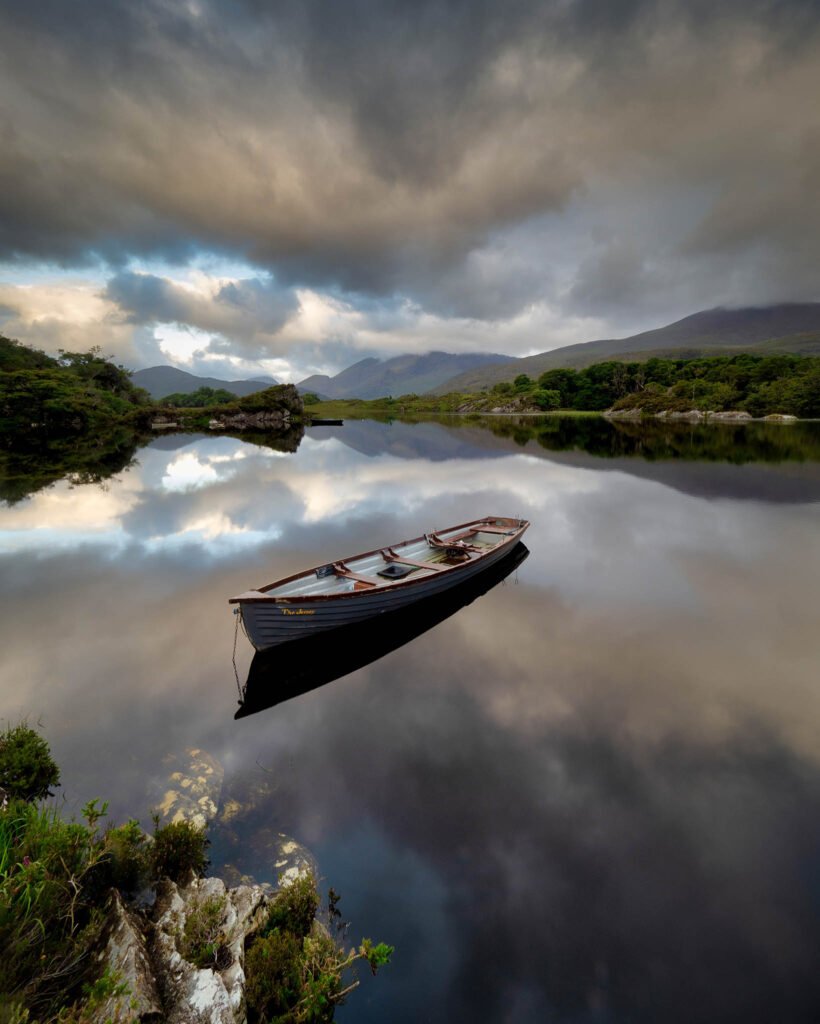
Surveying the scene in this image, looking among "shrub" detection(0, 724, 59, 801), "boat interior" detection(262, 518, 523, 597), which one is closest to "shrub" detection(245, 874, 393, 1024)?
"shrub" detection(0, 724, 59, 801)

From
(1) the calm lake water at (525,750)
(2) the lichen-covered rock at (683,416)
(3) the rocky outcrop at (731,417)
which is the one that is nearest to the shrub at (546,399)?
(2) the lichen-covered rock at (683,416)

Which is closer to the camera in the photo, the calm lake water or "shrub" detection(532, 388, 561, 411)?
the calm lake water

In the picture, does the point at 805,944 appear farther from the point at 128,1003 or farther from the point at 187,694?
the point at 187,694

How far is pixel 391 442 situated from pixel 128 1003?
77.1 meters

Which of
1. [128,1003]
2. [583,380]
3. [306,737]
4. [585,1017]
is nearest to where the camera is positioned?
[128,1003]

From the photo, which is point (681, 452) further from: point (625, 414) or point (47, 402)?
point (47, 402)

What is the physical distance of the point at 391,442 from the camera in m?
79.2

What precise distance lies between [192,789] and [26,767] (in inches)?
121

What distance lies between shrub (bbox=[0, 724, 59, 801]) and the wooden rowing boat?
186 inches

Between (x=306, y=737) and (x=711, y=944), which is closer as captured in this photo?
(x=711, y=944)

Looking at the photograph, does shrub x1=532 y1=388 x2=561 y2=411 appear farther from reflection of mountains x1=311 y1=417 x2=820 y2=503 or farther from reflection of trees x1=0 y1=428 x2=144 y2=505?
reflection of trees x1=0 y1=428 x2=144 y2=505

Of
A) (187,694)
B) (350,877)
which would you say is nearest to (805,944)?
(350,877)

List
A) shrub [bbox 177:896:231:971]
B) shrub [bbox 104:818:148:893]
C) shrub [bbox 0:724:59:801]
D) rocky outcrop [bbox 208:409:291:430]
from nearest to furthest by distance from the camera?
shrub [bbox 177:896:231:971]
shrub [bbox 104:818:148:893]
shrub [bbox 0:724:59:801]
rocky outcrop [bbox 208:409:291:430]

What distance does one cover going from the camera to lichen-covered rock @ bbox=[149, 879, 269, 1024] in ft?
14.7
